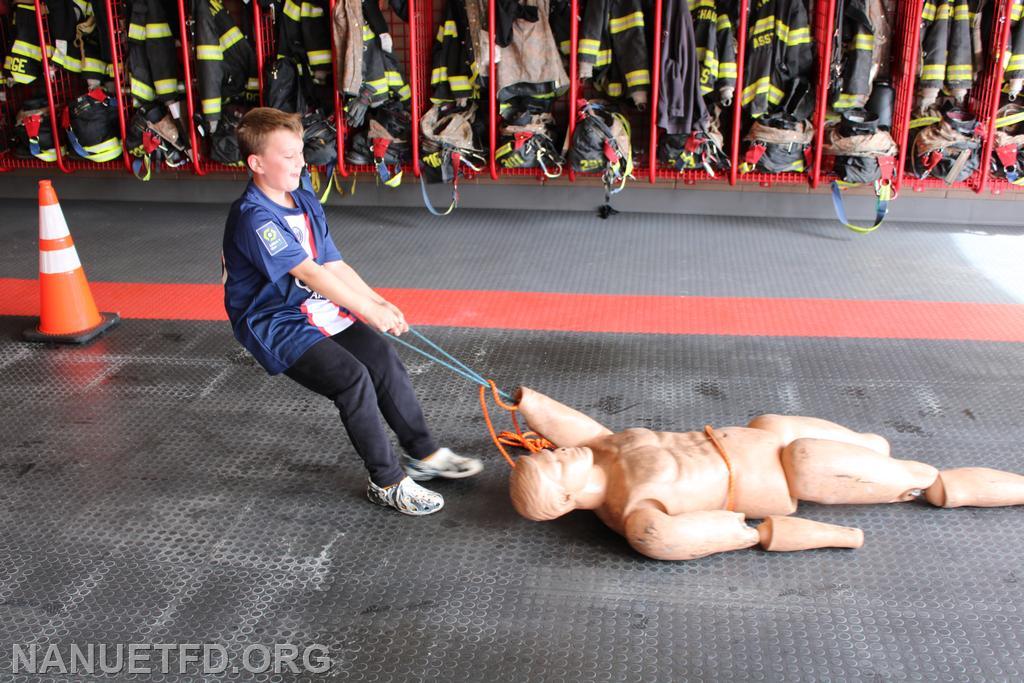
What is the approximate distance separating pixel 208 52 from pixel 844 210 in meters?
4.63

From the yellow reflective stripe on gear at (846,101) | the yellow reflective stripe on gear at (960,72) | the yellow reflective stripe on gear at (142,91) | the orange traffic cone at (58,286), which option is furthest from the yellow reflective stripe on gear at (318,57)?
the yellow reflective stripe on gear at (960,72)

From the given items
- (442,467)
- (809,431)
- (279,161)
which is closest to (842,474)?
(809,431)

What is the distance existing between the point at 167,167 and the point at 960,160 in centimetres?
569

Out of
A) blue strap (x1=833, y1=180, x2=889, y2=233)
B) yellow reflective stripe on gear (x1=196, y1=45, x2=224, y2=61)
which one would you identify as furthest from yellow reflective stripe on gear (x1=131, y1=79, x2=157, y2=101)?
blue strap (x1=833, y1=180, x2=889, y2=233)

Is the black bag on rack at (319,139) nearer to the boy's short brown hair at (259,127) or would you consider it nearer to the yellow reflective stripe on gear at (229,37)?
the yellow reflective stripe on gear at (229,37)

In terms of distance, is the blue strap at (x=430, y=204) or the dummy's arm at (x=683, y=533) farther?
the blue strap at (x=430, y=204)

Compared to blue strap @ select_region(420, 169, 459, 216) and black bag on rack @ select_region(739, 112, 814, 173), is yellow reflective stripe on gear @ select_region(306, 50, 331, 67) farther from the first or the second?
black bag on rack @ select_region(739, 112, 814, 173)

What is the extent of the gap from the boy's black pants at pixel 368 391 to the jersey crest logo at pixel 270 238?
316 mm

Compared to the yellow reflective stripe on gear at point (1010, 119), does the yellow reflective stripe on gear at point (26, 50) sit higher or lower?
higher

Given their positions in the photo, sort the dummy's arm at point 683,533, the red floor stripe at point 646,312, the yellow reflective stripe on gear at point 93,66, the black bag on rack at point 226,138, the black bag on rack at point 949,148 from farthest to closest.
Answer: the yellow reflective stripe on gear at point 93,66, the black bag on rack at point 226,138, the black bag on rack at point 949,148, the red floor stripe at point 646,312, the dummy's arm at point 683,533

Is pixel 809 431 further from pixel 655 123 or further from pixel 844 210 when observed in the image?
pixel 844 210

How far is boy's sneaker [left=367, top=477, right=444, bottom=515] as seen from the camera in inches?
118

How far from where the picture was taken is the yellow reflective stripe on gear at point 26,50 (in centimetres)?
669

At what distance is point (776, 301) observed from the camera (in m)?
5.12
